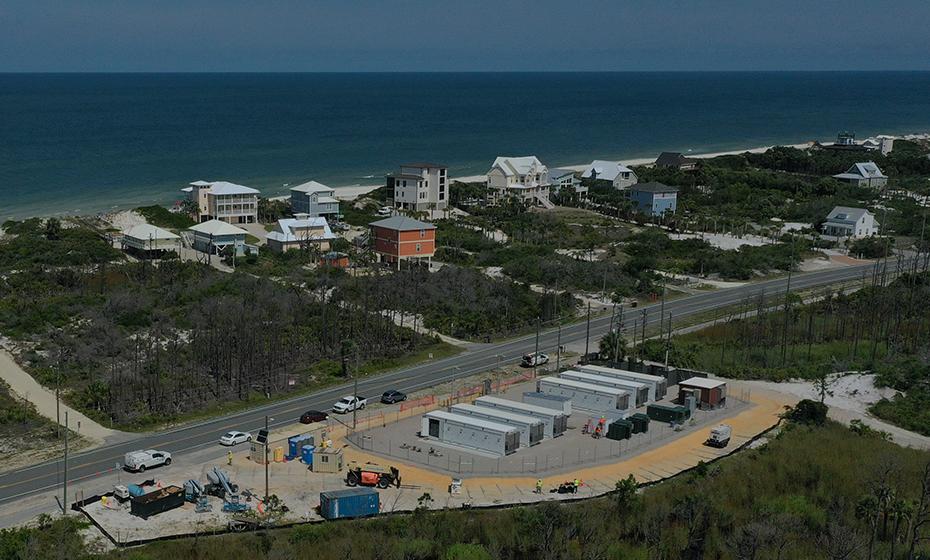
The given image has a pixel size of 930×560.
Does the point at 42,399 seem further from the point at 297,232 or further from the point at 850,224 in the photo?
the point at 850,224

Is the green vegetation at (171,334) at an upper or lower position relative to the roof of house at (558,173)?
lower

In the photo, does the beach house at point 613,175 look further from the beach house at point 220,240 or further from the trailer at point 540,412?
the trailer at point 540,412

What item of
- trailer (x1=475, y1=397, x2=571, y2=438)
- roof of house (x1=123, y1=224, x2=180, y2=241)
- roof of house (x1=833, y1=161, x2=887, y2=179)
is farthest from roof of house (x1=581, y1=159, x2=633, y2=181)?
trailer (x1=475, y1=397, x2=571, y2=438)

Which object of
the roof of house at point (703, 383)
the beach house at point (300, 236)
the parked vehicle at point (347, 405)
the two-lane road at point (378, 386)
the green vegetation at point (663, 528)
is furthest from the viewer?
the beach house at point (300, 236)

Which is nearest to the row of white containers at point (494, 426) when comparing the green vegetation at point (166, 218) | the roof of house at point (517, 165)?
the green vegetation at point (166, 218)

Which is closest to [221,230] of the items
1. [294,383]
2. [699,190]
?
[294,383]

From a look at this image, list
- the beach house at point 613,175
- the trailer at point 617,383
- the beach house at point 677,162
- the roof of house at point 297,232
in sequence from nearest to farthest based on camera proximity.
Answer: the trailer at point 617,383
the roof of house at point 297,232
the beach house at point 613,175
the beach house at point 677,162

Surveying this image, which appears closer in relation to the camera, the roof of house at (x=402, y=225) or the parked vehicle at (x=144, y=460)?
the parked vehicle at (x=144, y=460)

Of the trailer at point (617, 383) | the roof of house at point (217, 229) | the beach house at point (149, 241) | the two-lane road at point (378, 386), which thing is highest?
the roof of house at point (217, 229)

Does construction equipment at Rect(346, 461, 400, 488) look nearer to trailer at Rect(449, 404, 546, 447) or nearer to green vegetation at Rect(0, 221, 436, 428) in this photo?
trailer at Rect(449, 404, 546, 447)
